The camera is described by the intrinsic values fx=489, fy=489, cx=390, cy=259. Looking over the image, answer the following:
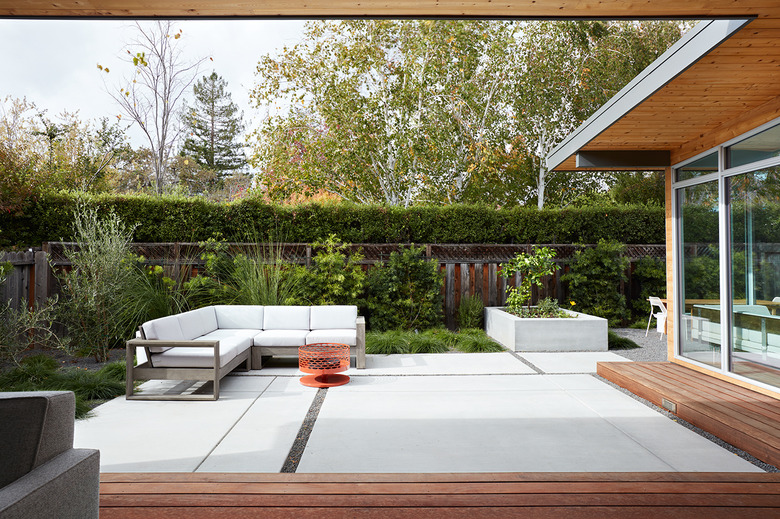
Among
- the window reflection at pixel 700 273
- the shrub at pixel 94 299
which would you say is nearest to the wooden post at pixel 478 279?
the window reflection at pixel 700 273

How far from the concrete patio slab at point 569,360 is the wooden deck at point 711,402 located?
0.43m

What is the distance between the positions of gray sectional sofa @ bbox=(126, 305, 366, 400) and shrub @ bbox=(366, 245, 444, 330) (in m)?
1.52

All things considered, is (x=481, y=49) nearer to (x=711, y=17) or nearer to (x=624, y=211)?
(x=624, y=211)

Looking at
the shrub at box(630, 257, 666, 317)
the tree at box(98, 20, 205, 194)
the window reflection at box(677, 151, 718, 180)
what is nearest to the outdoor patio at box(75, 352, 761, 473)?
the window reflection at box(677, 151, 718, 180)

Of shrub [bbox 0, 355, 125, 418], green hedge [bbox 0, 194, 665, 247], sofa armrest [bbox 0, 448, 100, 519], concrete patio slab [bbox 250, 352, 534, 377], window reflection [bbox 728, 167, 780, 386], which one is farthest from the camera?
green hedge [bbox 0, 194, 665, 247]

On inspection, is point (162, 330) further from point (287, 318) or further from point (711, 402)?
point (711, 402)

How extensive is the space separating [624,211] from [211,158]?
20709 mm

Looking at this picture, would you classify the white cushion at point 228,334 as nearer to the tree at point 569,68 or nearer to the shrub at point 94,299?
the shrub at point 94,299

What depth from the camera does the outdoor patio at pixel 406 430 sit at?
9.29 ft

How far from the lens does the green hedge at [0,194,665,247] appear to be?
730 cm

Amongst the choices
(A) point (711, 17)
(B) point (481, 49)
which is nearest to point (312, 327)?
(A) point (711, 17)

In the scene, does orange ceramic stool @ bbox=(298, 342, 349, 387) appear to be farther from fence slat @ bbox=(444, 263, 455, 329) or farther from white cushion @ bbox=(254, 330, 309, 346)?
fence slat @ bbox=(444, 263, 455, 329)

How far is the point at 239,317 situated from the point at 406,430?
11.1ft

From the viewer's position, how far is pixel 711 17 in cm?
249
